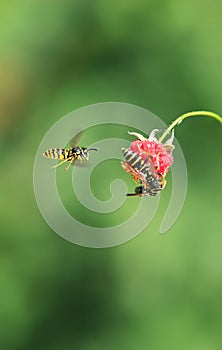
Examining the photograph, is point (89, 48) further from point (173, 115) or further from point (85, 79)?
point (173, 115)

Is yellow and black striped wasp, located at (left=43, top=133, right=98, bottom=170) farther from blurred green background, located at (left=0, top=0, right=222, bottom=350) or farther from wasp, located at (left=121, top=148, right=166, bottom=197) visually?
blurred green background, located at (left=0, top=0, right=222, bottom=350)

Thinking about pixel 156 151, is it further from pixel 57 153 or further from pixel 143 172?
pixel 57 153

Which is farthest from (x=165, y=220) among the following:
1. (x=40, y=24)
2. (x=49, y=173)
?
(x=40, y=24)

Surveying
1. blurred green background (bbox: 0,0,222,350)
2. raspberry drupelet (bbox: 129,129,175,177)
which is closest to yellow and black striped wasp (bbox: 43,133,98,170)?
raspberry drupelet (bbox: 129,129,175,177)

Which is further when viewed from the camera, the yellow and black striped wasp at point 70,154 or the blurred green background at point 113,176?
the blurred green background at point 113,176

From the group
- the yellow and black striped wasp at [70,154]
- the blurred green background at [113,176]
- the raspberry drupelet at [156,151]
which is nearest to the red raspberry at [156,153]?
the raspberry drupelet at [156,151]

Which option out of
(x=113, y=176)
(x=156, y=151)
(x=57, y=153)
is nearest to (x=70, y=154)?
(x=57, y=153)

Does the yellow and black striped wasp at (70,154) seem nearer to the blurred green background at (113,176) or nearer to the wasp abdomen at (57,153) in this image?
the wasp abdomen at (57,153)
